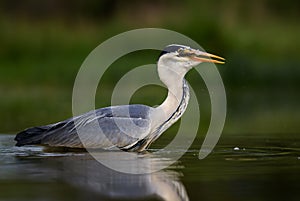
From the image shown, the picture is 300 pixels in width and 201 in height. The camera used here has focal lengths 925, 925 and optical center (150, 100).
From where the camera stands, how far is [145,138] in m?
10.8

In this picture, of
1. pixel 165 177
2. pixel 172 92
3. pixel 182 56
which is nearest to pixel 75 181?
pixel 165 177

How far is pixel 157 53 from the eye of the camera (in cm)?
2225

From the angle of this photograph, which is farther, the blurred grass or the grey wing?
the blurred grass

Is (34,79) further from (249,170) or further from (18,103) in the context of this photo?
(249,170)

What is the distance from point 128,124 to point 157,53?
1161 cm

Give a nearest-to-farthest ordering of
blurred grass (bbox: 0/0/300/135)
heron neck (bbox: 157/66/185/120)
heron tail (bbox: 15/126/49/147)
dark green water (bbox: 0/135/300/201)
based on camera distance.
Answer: dark green water (bbox: 0/135/300/201), heron tail (bbox: 15/126/49/147), heron neck (bbox: 157/66/185/120), blurred grass (bbox: 0/0/300/135)

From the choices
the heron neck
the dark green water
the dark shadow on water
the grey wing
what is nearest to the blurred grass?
the heron neck

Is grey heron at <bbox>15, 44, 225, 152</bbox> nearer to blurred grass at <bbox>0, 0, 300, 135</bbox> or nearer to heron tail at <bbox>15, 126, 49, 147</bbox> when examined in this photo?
heron tail at <bbox>15, 126, 49, 147</bbox>

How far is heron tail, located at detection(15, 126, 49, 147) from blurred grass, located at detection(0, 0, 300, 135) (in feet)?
16.7

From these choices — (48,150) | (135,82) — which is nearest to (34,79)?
(135,82)

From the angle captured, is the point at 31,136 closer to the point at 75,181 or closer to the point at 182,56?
the point at 182,56

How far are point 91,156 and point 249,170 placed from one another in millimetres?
2205

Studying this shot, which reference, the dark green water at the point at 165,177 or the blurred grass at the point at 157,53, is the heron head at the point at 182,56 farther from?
the blurred grass at the point at 157,53

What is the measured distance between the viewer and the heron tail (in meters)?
10.6
